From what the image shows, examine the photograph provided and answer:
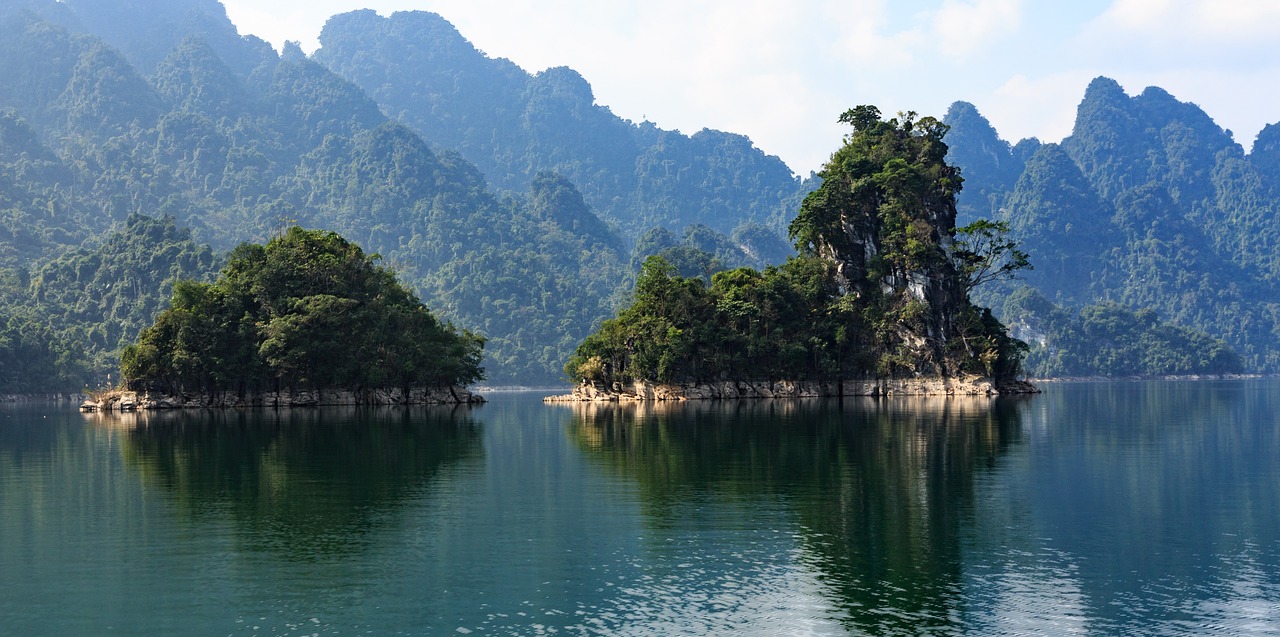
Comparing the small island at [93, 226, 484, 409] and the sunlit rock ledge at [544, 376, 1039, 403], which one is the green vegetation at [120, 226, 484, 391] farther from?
the sunlit rock ledge at [544, 376, 1039, 403]

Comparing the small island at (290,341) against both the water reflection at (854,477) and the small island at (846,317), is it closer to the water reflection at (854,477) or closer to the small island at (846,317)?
the small island at (846,317)

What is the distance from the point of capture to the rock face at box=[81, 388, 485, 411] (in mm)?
108562

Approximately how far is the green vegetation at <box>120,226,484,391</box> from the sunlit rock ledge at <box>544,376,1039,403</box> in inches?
746

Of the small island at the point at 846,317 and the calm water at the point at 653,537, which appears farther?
the small island at the point at 846,317

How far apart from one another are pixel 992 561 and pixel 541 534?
39.4ft

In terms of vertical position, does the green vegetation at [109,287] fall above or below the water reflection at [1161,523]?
above

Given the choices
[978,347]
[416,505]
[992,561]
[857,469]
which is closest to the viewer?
[992,561]

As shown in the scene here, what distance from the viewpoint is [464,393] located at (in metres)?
124

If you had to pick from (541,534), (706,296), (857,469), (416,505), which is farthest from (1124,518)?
(706,296)

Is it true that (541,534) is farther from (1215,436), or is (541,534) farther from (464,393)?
(464,393)

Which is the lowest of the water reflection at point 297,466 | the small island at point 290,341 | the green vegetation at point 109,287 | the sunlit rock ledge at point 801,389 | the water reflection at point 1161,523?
the water reflection at point 1161,523

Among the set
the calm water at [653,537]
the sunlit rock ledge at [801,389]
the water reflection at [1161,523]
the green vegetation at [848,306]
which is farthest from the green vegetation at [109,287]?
the water reflection at [1161,523]

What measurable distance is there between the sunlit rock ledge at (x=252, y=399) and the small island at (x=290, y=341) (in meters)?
0.10

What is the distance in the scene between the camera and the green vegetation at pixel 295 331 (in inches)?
4129
